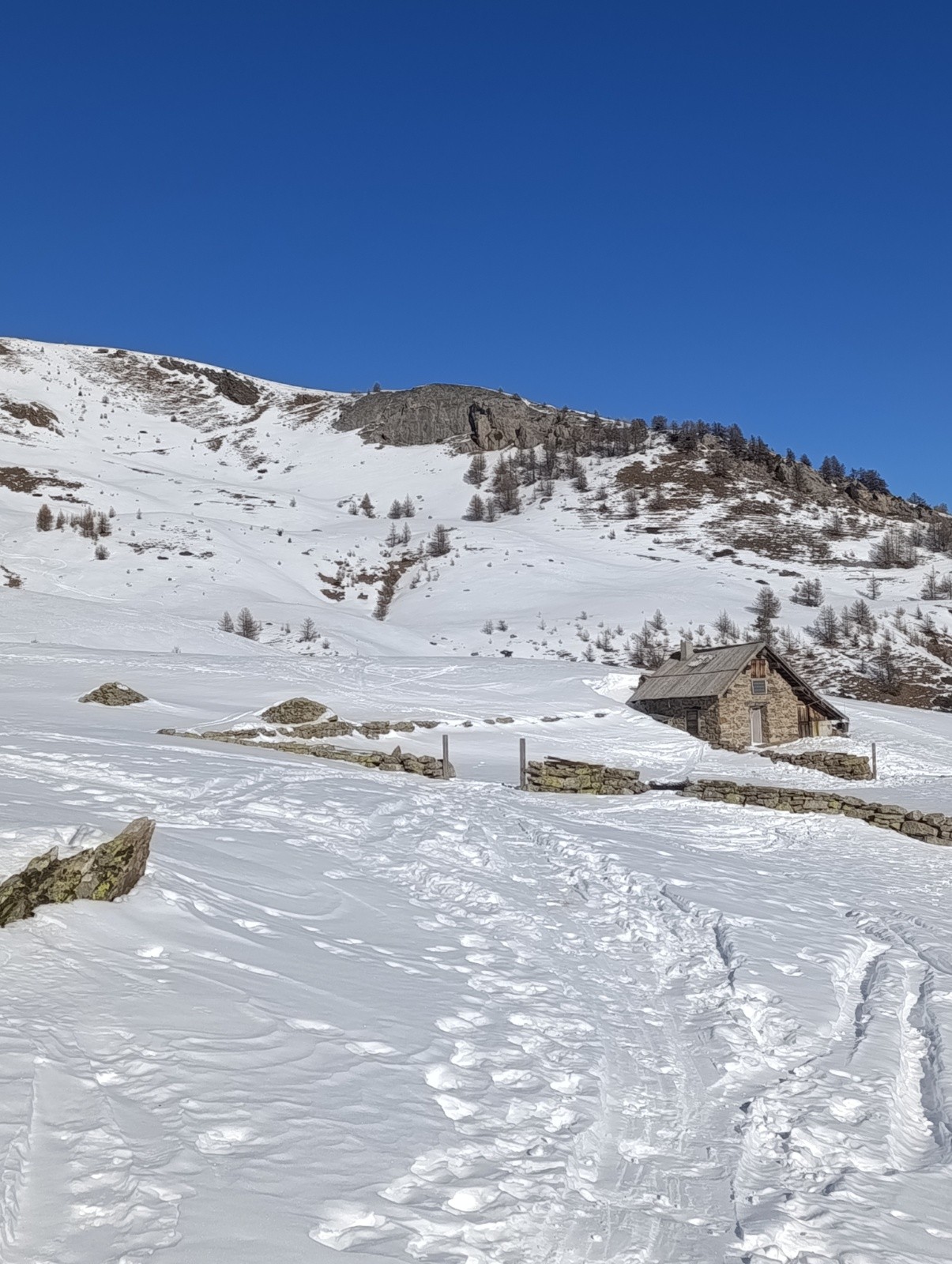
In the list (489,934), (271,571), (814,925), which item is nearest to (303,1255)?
(489,934)

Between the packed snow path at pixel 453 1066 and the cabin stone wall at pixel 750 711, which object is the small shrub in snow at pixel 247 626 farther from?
the packed snow path at pixel 453 1066

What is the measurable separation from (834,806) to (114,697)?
71.9 ft

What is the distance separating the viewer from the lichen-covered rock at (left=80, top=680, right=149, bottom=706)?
2834 cm

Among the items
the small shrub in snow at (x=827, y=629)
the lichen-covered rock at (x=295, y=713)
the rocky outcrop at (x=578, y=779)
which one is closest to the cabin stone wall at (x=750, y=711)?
the rocky outcrop at (x=578, y=779)

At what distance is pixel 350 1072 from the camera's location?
5543 millimetres

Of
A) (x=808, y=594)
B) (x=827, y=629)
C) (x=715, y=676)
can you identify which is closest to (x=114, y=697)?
(x=715, y=676)

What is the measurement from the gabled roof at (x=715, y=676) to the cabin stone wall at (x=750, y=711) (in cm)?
42

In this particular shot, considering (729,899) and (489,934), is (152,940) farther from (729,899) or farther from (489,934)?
(729,899)

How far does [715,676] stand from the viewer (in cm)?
3619

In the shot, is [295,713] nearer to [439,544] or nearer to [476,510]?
[439,544]

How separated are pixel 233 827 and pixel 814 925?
301 inches

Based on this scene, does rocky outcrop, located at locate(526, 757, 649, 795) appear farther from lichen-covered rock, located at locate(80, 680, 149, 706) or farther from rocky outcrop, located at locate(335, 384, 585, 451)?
rocky outcrop, located at locate(335, 384, 585, 451)

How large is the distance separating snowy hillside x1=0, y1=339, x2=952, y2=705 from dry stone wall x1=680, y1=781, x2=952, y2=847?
29.5 m

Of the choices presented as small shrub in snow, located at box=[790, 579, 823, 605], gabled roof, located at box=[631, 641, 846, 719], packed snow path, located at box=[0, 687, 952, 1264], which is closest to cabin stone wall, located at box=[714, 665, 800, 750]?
gabled roof, located at box=[631, 641, 846, 719]
